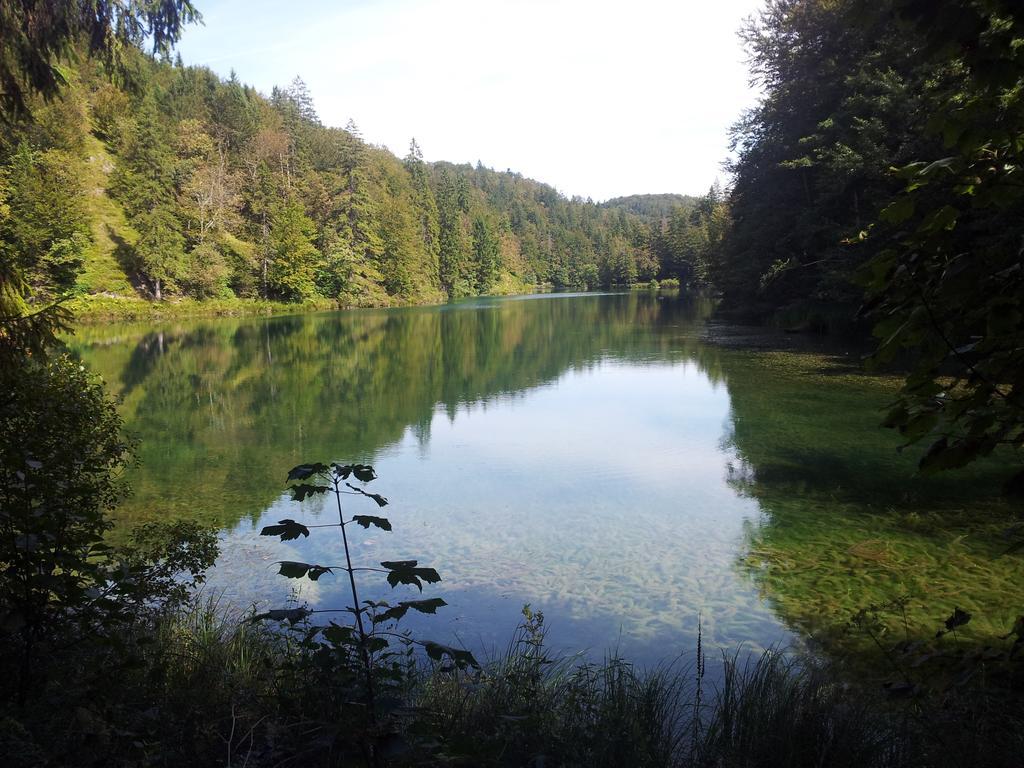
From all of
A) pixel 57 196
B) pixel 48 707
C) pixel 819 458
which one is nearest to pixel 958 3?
pixel 48 707

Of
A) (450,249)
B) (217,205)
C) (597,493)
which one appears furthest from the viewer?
(450,249)

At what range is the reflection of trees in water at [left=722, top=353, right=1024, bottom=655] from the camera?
A: 5.99 m

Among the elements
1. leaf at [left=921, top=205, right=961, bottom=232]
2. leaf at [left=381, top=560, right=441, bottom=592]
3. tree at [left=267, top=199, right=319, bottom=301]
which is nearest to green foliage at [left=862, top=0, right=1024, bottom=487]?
leaf at [left=921, top=205, right=961, bottom=232]

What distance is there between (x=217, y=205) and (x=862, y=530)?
5663cm

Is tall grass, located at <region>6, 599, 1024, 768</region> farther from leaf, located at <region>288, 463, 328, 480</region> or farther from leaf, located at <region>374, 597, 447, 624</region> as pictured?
leaf, located at <region>288, 463, 328, 480</region>

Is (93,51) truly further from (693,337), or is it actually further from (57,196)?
(57,196)

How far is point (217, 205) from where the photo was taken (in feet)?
179

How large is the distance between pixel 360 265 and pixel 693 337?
136 feet

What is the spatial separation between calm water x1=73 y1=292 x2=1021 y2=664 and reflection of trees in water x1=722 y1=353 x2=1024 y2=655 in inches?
1.3

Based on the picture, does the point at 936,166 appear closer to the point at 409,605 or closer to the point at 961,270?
the point at 961,270

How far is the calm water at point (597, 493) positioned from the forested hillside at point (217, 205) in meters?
18.0

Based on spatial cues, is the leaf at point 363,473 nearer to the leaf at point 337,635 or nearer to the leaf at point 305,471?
the leaf at point 305,471

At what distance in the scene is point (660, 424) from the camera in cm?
1427

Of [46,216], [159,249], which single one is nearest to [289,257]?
[159,249]
